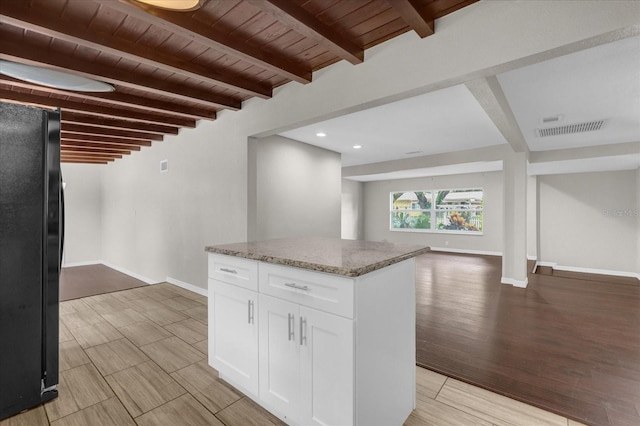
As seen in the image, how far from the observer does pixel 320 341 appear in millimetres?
1424

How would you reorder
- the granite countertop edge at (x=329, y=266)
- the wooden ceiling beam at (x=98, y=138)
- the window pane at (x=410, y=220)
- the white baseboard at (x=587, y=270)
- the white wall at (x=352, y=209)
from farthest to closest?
the white wall at (x=352, y=209) < the window pane at (x=410, y=220) < the white baseboard at (x=587, y=270) < the wooden ceiling beam at (x=98, y=138) < the granite countertop edge at (x=329, y=266)

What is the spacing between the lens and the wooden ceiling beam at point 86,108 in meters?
3.14

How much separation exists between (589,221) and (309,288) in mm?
8140

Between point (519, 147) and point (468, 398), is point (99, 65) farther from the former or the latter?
point (519, 147)

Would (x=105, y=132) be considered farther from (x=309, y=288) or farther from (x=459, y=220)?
(x=459, y=220)

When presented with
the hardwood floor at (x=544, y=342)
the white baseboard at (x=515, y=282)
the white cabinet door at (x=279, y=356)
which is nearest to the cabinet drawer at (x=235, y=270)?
A: the white cabinet door at (x=279, y=356)

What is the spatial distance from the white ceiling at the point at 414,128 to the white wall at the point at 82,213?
6.26 metres

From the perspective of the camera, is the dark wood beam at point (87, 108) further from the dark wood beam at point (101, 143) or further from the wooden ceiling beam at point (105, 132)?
the dark wood beam at point (101, 143)

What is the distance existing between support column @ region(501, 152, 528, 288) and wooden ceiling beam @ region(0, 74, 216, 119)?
481cm

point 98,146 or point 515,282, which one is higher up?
point 98,146

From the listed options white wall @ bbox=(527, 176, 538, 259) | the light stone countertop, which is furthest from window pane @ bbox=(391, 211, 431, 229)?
the light stone countertop

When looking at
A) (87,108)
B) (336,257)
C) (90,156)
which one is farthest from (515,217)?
(90,156)

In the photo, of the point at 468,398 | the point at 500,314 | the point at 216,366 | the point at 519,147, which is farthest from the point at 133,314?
the point at 519,147

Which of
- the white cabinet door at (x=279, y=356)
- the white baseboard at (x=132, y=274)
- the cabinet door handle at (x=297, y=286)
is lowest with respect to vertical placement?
the white baseboard at (x=132, y=274)
